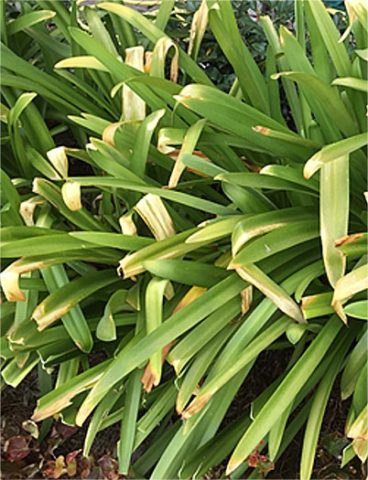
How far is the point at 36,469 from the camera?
4.78 ft

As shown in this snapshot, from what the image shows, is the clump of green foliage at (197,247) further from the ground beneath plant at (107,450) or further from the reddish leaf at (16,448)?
the reddish leaf at (16,448)

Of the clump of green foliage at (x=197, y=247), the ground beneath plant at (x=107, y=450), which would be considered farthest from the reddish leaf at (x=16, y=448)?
the clump of green foliage at (x=197, y=247)

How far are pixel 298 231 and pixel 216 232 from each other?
5.8 inches

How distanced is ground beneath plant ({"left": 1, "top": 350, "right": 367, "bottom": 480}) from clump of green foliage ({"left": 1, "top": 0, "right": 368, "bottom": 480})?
8 centimetres

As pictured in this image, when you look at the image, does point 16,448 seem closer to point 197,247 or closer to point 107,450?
point 107,450

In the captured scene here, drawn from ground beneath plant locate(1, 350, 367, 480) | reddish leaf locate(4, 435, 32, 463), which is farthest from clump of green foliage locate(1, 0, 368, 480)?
Answer: reddish leaf locate(4, 435, 32, 463)

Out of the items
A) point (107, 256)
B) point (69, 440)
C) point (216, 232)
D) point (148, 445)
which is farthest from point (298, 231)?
point (69, 440)

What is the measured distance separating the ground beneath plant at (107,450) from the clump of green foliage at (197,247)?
0.08 metres

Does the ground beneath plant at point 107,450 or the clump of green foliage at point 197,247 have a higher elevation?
the clump of green foliage at point 197,247

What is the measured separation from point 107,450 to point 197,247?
612 mm

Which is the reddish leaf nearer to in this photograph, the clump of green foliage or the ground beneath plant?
the ground beneath plant

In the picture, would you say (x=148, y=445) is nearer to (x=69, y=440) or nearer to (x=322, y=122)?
Result: (x=69, y=440)

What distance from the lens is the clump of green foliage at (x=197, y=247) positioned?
1.08m

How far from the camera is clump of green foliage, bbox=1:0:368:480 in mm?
1085
